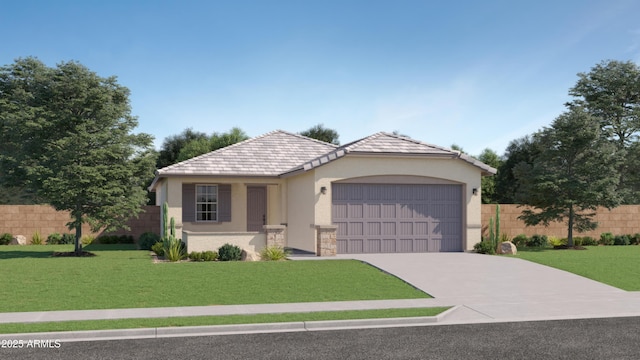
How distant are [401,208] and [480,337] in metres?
13.1

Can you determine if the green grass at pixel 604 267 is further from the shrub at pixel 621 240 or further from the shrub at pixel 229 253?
the shrub at pixel 621 240

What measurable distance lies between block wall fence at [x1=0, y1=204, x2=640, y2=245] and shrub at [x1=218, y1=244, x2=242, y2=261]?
1100 cm

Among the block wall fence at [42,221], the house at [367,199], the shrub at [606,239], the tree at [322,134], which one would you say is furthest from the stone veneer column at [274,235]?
the tree at [322,134]

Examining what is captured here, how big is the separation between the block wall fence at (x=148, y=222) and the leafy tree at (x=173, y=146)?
28385 mm

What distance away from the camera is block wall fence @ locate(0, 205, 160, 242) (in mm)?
30469

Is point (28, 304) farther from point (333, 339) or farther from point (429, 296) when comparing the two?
point (429, 296)

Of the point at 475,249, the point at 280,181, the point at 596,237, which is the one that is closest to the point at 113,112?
the point at 280,181

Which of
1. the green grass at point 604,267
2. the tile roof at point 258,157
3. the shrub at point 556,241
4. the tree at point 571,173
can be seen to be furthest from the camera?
the shrub at point 556,241

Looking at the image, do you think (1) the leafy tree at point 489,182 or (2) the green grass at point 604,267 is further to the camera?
(1) the leafy tree at point 489,182

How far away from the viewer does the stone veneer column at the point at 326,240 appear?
21.2 m

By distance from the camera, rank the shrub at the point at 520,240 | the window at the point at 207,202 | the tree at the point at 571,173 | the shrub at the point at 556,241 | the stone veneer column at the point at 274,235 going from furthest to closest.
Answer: the shrub at the point at 556,241 < the shrub at the point at 520,240 < the tree at the point at 571,173 < the window at the point at 207,202 < the stone veneer column at the point at 274,235

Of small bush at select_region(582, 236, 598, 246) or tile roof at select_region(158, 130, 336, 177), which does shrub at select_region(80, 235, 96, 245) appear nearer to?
tile roof at select_region(158, 130, 336, 177)

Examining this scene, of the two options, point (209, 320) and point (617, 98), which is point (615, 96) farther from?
point (209, 320)

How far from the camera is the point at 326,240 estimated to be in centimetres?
2122
